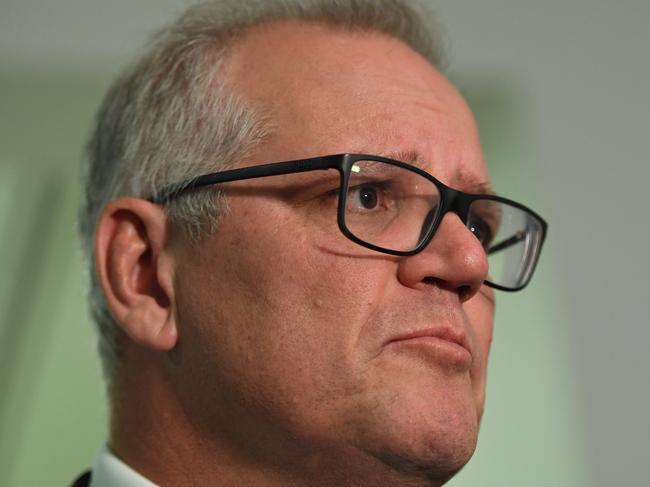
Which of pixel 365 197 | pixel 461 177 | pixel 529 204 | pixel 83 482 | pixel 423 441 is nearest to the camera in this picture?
pixel 423 441

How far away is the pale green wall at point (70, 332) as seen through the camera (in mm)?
1863

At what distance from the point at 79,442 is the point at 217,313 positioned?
1.08 meters

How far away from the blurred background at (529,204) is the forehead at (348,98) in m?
0.51

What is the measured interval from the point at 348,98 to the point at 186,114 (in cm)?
29

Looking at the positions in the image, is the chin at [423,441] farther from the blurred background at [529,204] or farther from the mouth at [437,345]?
the blurred background at [529,204]

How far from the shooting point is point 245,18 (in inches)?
56.5

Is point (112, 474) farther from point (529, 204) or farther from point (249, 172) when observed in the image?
point (529, 204)

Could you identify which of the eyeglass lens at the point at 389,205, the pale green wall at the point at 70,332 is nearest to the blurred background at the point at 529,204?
the pale green wall at the point at 70,332

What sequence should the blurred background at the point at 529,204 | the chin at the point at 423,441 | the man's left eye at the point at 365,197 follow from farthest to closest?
the blurred background at the point at 529,204
the man's left eye at the point at 365,197
the chin at the point at 423,441

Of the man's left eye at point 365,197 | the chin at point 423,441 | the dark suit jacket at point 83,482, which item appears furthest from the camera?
the dark suit jacket at point 83,482

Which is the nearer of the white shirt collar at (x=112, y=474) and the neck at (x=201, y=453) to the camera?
the neck at (x=201, y=453)

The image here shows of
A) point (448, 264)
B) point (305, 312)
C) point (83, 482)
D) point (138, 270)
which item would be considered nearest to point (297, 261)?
point (305, 312)

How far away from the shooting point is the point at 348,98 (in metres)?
1.21

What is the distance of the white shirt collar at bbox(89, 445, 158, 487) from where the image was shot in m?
1.22
